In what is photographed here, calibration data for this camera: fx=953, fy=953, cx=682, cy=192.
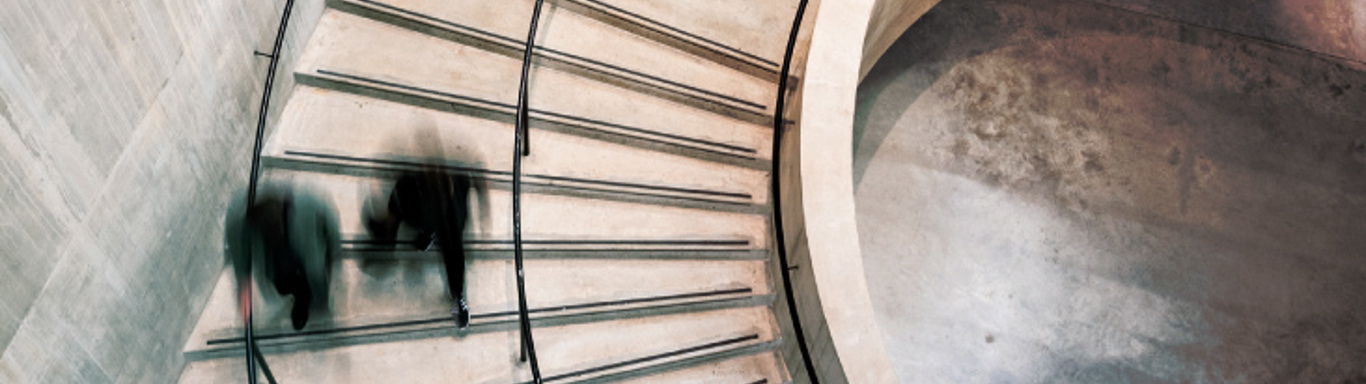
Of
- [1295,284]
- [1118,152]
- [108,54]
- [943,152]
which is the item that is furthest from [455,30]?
[1295,284]

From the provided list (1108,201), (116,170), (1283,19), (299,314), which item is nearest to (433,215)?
(299,314)

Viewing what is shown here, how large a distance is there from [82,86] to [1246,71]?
34.7 ft

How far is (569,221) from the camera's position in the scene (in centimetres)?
638

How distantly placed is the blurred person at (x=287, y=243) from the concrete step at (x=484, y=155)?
27cm

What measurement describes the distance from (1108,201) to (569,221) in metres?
5.98

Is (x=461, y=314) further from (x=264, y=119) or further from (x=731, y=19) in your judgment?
(x=731, y=19)

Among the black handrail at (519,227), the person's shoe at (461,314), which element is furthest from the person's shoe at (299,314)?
the black handrail at (519,227)

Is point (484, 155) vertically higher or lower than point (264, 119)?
A: higher

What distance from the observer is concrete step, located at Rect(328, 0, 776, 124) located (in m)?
6.54

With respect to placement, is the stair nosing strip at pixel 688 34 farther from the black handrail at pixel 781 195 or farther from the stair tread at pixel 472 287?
the stair tread at pixel 472 287

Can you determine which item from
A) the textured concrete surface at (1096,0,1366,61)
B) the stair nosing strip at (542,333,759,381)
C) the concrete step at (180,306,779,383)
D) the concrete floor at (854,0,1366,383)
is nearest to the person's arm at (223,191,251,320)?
the concrete step at (180,306,779,383)

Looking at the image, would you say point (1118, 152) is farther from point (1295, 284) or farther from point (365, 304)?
point (365, 304)

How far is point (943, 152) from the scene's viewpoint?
9727mm

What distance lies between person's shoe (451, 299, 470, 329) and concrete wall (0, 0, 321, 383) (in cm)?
143
